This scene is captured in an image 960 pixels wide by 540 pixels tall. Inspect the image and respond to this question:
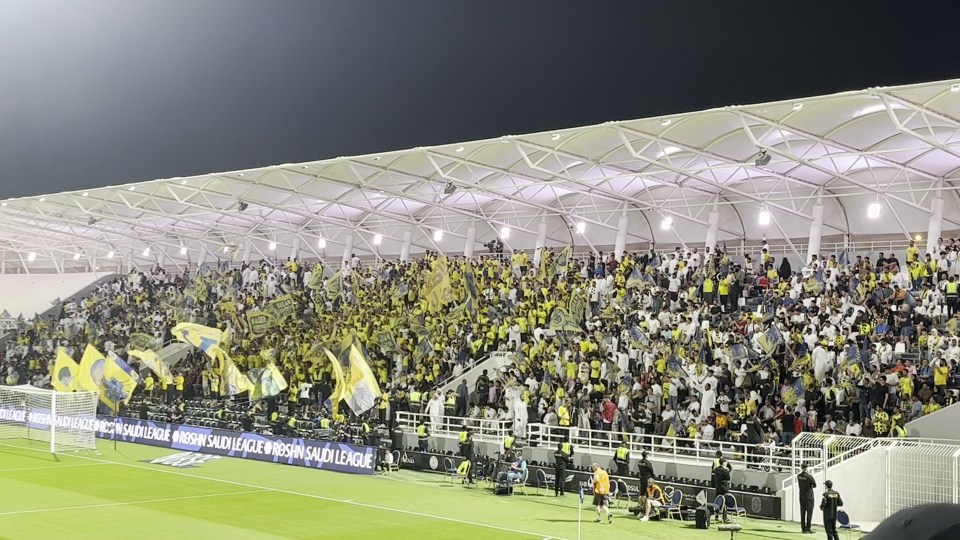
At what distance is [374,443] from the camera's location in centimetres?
3173

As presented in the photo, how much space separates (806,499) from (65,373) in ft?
106

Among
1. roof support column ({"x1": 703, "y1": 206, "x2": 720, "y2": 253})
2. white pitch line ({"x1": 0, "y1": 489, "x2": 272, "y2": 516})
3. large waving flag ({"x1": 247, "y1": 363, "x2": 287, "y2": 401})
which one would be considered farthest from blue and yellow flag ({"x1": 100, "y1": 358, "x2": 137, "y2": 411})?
roof support column ({"x1": 703, "y1": 206, "x2": 720, "y2": 253})

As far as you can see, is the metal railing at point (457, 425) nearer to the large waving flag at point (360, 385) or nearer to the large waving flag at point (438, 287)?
the large waving flag at point (360, 385)

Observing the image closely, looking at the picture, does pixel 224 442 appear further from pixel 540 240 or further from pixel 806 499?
pixel 806 499

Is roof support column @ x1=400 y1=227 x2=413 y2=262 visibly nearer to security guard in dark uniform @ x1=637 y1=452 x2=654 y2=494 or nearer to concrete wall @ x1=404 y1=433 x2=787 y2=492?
concrete wall @ x1=404 y1=433 x2=787 y2=492

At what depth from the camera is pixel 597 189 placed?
39.9 meters

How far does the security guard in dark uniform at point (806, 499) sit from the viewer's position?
70.0 ft

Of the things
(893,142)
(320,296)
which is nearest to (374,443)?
(320,296)

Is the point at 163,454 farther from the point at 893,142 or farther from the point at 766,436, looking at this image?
the point at 893,142

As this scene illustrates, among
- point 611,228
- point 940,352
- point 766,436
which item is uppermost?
point 611,228

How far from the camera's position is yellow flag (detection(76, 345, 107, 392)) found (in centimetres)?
3953

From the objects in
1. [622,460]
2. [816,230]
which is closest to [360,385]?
[622,460]

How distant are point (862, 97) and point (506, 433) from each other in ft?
49.1

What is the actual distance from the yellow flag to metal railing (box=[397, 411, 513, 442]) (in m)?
13.7
